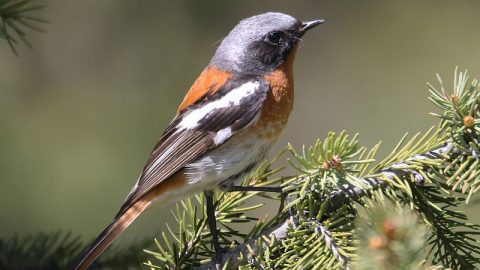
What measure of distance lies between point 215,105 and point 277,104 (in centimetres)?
30

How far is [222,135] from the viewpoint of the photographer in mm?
3201

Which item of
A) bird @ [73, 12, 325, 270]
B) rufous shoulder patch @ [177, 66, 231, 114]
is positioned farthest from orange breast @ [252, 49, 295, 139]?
rufous shoulder patch @ [177, 66, 231, 114]

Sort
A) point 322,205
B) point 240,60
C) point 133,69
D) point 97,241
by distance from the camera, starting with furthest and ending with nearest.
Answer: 1. point 133,69
2. point 240,60
3. point 97,241
4. point 322,205

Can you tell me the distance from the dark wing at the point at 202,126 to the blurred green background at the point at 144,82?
1239 millimetres

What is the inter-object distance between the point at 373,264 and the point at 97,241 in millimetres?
1639

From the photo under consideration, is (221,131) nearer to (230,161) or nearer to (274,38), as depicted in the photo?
(230,161)

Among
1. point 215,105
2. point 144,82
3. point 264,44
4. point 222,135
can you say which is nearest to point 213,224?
point 222,135

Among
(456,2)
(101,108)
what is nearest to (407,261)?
(101,108)

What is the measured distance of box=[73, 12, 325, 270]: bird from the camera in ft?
10.3

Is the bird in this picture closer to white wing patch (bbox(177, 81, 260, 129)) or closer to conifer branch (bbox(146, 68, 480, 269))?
white wing patch (bbox(177, 81, 260, 129))

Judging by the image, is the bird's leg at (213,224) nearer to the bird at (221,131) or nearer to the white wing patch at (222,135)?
the bird at (221,131)

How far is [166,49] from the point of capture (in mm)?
5945

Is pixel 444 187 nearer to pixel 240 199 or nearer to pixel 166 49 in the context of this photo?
pixel 240 199

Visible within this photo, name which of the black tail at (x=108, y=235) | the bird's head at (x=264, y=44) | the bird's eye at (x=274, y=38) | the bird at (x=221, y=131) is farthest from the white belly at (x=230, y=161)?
the bird's eye at (x=274, y=38)
